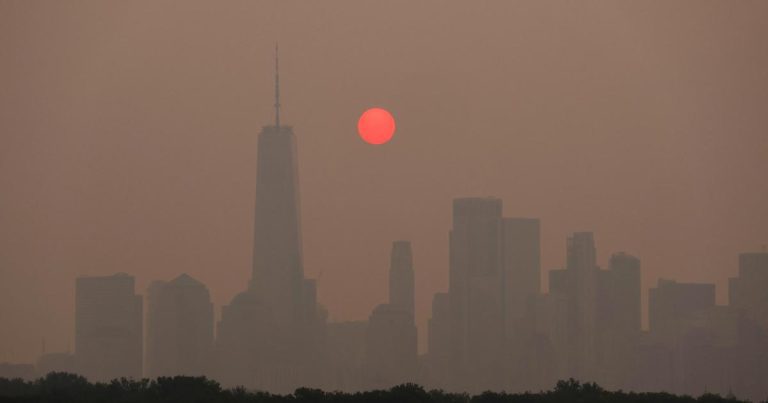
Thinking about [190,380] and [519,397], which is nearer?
[519,397]

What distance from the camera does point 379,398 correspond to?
517 ft

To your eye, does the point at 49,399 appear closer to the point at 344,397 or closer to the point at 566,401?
the point at 344,397

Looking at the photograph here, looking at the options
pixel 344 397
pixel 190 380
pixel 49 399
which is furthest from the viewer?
pixel 190 380

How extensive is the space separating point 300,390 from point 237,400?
7.26 m

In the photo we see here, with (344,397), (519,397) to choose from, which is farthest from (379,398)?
(519,397)

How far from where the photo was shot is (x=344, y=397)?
15588cm

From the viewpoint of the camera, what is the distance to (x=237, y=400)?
163m

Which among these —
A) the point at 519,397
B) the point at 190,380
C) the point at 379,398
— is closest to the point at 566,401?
the point at 519,397

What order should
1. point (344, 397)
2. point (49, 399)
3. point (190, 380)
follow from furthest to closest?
point (190, 380) < point (49, 399) < point (344, 397)

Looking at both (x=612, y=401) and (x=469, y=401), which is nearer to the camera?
(x=612, y=401)

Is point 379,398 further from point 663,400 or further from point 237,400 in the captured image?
point 663,400

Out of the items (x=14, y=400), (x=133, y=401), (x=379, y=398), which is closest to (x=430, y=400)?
(x=379, y=398)

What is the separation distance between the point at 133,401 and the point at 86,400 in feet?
22.2

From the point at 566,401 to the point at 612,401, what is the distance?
8461mm
